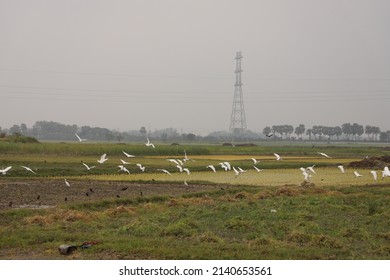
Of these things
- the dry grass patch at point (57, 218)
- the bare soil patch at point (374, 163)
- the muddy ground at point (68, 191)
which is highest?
the bare soil patch at point (374, 163)

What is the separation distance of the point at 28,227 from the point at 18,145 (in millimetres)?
34515

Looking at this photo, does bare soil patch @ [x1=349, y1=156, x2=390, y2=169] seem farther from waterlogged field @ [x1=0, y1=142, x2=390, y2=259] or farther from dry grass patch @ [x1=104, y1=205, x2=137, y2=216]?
dry grass patch @ [x1=104, y1=205, x2=137, y2=216]

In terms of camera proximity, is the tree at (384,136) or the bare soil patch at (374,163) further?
the tree at (384,136)

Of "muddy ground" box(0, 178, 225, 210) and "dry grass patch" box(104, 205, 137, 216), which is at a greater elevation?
"dry grass patch" box(104, 205, 137, 216)

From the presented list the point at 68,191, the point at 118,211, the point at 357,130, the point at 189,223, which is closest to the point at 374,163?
the point at 68,191

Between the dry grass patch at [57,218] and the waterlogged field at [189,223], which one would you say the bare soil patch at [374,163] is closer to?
the waterlogged field at [189,223]

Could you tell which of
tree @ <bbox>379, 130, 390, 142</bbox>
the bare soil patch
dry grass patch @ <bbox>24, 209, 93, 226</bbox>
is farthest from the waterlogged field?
tree @ <bbox>379, 130, 390, 142</bbox>

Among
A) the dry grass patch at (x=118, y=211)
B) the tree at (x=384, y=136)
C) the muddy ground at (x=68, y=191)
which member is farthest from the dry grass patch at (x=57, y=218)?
the tree at (x=384, y=136)

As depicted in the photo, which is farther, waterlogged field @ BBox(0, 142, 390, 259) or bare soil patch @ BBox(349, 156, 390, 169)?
bare soil patch @ BBox(349, 156, 390, 169)

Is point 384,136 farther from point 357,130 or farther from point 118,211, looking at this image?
point 118,211

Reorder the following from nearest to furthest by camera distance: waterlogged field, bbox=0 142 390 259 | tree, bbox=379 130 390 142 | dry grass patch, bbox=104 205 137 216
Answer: waterlogged field, bbox=0 142 390 259, dry grass patch, bbox=104 205 137 216, tree, bbox=379 130 390 142

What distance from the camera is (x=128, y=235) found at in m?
10.8

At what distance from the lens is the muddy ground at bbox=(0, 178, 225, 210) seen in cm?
1712

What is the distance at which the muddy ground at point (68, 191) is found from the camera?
1712 centimetres
